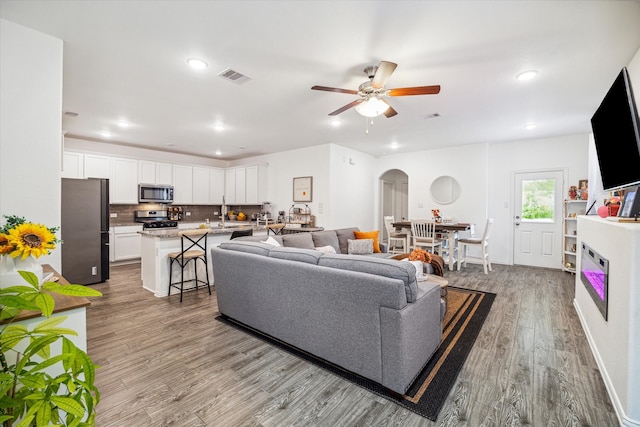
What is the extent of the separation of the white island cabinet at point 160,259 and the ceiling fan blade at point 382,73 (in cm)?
297

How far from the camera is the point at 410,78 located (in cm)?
303

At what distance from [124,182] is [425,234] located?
6375 mm

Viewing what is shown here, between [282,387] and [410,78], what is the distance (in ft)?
10.1

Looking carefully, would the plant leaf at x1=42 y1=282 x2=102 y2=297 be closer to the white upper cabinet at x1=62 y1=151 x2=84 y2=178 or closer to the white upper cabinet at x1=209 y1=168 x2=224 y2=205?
the white upper cabinet at x1=62 y1=151 x2=84 y2=178

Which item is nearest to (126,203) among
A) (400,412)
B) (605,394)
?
(400,412)

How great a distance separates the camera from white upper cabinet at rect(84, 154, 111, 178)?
5.69m

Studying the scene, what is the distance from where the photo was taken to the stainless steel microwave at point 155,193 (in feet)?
20.9

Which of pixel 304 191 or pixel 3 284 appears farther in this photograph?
pixel 304 191

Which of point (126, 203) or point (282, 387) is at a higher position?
point (126, 203)

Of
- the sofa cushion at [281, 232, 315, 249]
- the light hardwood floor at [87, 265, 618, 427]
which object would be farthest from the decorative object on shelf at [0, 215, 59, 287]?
the sofa cushion at [281, 232, 315, 249]

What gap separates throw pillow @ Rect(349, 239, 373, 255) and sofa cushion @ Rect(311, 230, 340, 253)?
25 centimetres

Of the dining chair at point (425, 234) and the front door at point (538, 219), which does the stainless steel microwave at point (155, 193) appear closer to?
the dining chair at point (425, 234)

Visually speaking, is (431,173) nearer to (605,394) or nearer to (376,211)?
(376,211)

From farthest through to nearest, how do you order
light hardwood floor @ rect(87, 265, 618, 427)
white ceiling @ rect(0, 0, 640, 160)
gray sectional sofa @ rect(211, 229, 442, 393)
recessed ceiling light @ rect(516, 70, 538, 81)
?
1. recessed ceiling light @ rect(516, 70, 538, 81)
2. white ceiling @ rect(0, 0, 640, 160)
3. gray sectional sofa @ rect(211, 229, 442, 393)
4. light hardwood floor @ rect(87, 265, 618, 427)
